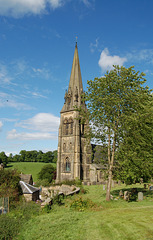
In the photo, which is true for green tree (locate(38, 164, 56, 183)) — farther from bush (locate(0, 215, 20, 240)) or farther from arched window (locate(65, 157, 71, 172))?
bush (locate(0, 215, 20, 240))

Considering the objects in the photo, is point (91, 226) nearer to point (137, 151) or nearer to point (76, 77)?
point (137, 151)

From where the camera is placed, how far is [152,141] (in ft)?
65.5

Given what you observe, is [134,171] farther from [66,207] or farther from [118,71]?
[118,71]

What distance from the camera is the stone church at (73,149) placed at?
4747 cm

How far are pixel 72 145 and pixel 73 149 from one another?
1.14 m

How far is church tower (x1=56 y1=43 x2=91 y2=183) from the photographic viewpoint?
47406 mm

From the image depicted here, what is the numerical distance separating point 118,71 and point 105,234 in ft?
50.1

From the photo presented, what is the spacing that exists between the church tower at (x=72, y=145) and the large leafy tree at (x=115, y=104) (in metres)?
24.7

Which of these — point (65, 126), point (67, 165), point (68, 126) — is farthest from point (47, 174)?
point (68, 126)

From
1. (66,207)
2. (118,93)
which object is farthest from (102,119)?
(66,207)

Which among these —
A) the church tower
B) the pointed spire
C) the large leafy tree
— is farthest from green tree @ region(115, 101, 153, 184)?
the pointed spire

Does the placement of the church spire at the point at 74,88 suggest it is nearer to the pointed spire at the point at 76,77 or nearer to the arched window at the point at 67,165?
the pointed spire at the point at 76,77

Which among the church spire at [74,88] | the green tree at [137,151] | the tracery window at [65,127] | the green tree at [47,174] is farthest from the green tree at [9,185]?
the church spire at [74,88]

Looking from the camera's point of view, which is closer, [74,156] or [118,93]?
[118,93]
